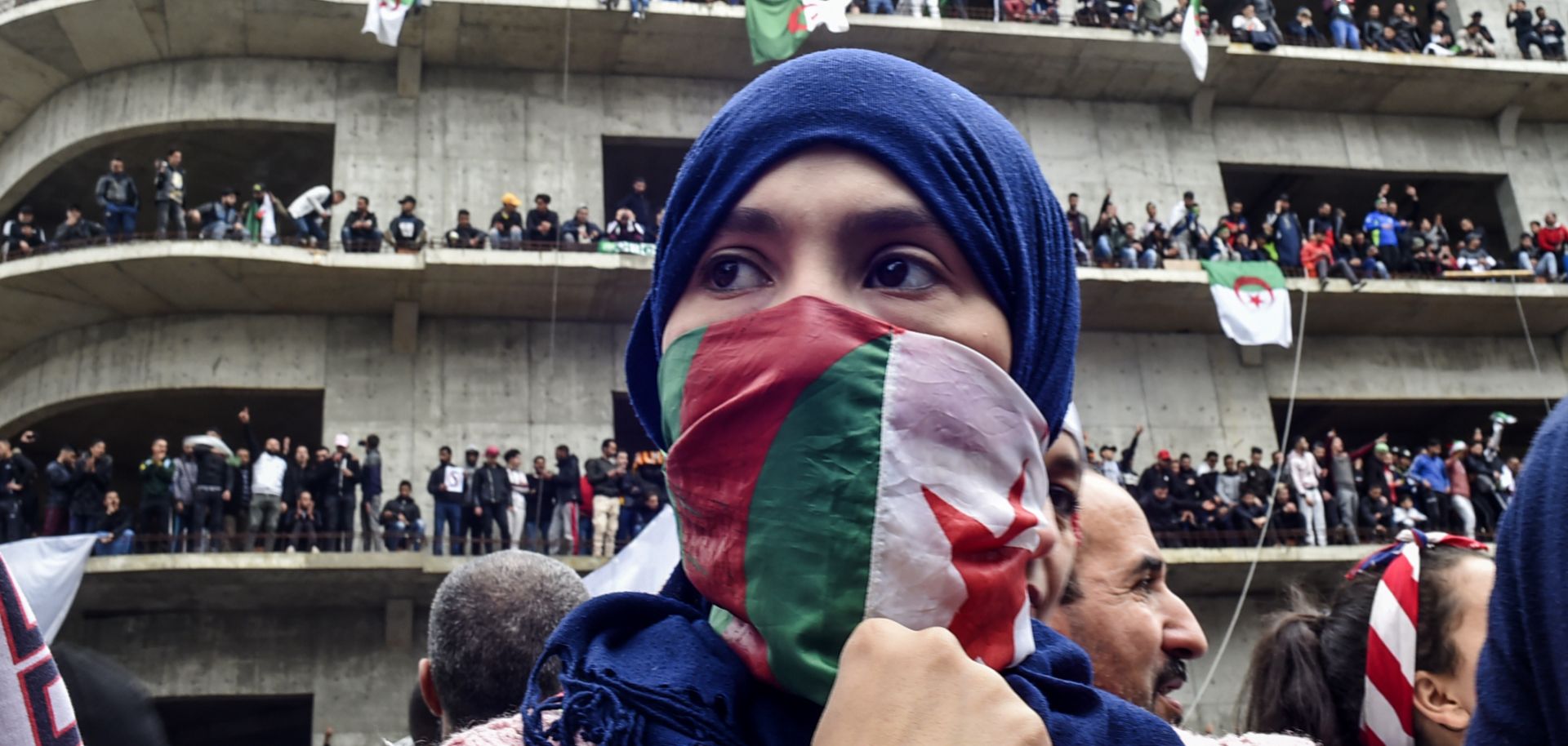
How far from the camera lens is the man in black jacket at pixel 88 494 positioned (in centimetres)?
1655

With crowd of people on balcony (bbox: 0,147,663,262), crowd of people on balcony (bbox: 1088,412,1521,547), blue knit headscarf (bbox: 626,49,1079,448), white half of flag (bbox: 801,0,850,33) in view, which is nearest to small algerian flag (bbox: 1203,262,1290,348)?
crowd of people on balcony (bbox: 1088,412,1521,547)

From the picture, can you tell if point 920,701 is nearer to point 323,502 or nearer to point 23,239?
point 323,502

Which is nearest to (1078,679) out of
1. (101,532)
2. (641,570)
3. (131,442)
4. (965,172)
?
(965,172)

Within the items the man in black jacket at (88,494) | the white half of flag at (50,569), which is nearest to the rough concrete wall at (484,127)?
the man in black jacket at (88,494)

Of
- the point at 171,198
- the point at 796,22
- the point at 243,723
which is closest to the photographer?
the point at 171,198

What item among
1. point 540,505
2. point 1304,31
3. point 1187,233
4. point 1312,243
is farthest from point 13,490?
point 1304,31

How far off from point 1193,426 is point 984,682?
20.8 m

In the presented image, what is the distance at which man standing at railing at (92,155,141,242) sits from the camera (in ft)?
59.8

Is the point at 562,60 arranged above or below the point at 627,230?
above

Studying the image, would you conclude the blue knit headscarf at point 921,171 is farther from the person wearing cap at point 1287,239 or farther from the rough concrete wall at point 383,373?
the person wearing cap at point 1287,239

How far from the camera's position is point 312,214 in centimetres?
1862

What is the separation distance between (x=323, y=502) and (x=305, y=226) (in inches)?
148

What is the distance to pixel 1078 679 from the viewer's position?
1.55m

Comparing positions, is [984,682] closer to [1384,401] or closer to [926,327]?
[926,327]
